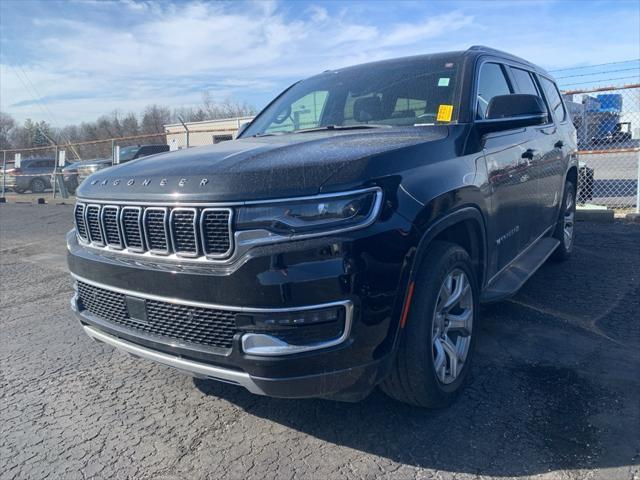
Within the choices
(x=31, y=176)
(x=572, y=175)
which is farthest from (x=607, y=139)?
(x=31, y=176)

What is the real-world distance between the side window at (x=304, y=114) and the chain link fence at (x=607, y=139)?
6.47m

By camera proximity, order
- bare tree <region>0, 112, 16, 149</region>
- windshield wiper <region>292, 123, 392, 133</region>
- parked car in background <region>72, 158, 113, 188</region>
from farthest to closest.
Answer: bare tree <region>0, 112, 16, 149</region>
parked car in background <region>72, 158, 113, 188</region>
windshield wiper <region>292, 123, 392, 133</region>

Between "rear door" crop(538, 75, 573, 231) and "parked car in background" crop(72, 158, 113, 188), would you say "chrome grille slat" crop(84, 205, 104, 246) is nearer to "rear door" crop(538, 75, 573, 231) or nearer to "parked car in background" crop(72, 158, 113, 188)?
"rear door" crop(538, 75, 573, 231)

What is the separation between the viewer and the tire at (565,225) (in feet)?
18.6

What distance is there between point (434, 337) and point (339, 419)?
69cm

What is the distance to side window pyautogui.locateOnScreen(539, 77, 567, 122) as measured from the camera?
210 inches

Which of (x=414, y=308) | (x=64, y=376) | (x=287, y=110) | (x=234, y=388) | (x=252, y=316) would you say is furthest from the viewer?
(x=287, y=110)

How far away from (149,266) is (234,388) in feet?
3.69

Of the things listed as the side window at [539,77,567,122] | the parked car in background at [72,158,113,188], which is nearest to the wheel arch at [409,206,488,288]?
the side window at [539,77,567,122]

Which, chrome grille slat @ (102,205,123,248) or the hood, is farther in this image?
chrome grille slat @ (102,205,123,248)

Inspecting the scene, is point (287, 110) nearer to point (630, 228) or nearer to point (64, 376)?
point (64, 376)

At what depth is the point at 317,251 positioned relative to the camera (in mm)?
2213

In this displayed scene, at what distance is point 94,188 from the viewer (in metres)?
3.01

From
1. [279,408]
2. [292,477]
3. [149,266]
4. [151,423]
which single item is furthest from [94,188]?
[292,477]
